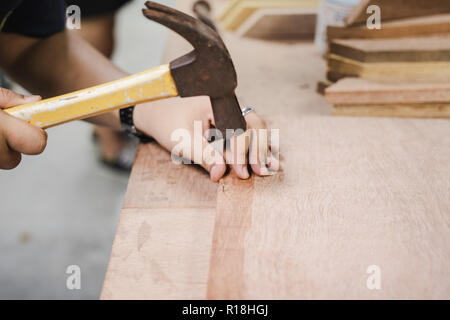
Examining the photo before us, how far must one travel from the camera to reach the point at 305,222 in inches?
23.4

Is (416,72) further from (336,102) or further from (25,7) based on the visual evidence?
(25,7)

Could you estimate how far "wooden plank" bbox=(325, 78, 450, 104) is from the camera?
83 cm

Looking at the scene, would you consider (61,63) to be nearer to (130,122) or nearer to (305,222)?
(130,122)

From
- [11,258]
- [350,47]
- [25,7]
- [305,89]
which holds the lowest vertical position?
[11,258]

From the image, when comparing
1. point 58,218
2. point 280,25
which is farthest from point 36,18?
point 58,218

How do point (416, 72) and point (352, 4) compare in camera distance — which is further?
point (352, 4)

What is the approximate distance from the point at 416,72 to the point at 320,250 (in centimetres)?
57

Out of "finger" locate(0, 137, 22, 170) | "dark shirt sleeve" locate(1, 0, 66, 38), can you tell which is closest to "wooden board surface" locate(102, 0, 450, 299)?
"finger" locate(0, 137, 22, 170)

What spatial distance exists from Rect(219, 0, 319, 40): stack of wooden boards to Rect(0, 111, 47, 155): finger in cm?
85

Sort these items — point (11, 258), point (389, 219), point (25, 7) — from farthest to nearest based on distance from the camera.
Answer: point (11, 258) < point (25, 7) < point (389, 219)

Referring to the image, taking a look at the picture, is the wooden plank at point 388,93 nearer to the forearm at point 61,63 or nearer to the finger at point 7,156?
the forearm at point 61,63
